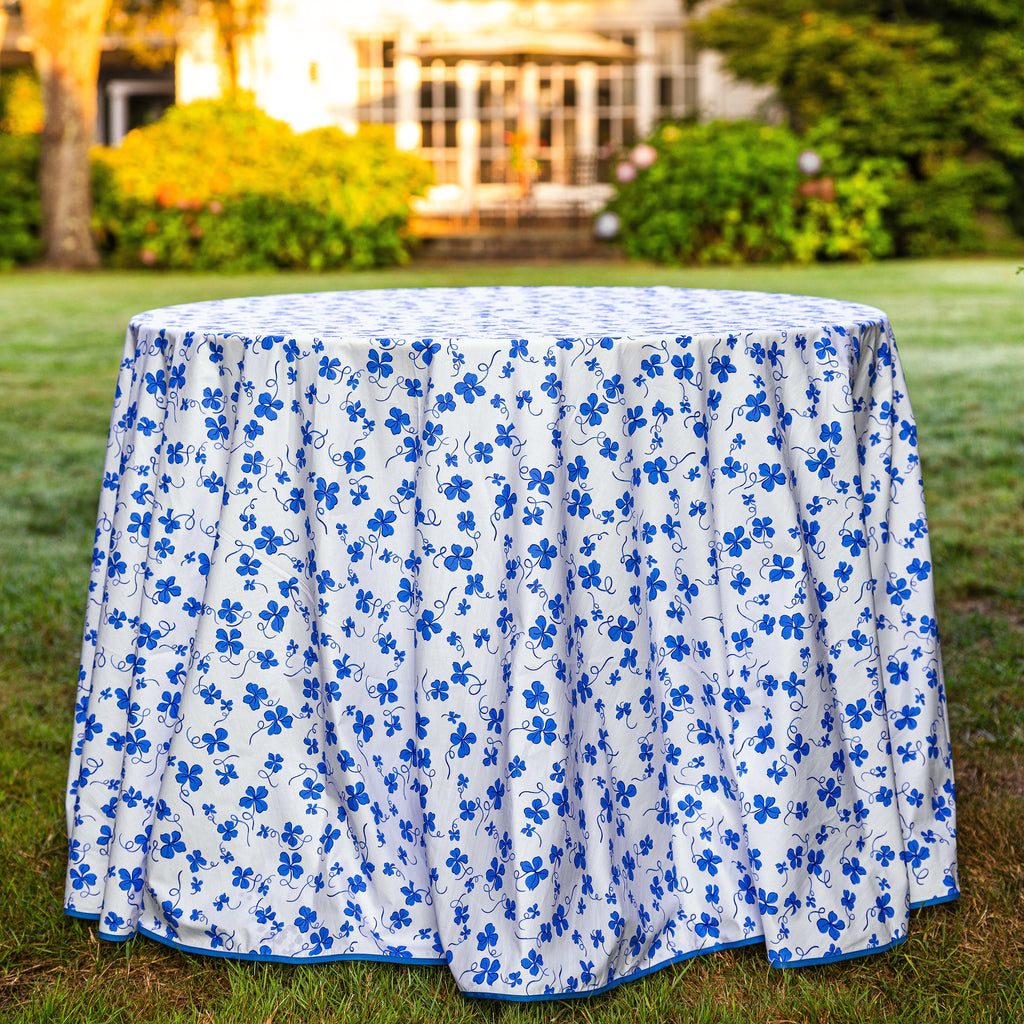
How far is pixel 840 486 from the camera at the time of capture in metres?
1.74

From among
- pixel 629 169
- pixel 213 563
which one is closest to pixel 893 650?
pixel 213 563

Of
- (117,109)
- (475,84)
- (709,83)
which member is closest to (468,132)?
(475,84)

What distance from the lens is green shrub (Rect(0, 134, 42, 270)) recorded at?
1356cm

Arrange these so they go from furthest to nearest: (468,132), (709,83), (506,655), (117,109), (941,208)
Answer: (117,109), (468,132), (709,83), (941,208), (506,655)

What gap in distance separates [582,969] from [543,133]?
1571 centimetres

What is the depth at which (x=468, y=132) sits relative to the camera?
1645 centimetres

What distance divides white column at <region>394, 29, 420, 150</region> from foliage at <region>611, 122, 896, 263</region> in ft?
15.9

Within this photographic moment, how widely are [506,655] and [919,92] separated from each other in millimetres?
13720

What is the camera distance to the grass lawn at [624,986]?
1690mm

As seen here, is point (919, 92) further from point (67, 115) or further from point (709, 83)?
point (67, 115)

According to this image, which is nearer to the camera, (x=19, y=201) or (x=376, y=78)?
(x=19, y=201)

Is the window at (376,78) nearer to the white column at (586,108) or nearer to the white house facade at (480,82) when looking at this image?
the white house facade at (480,82)

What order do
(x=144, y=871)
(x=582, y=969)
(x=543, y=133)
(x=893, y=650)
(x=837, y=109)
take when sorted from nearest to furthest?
(x=582, y=969) → (x=144, y=871) → (x=893, y=650) → (x=837, y=109) → (x=543, y=133)

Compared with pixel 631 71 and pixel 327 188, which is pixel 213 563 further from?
pixel 631 71
